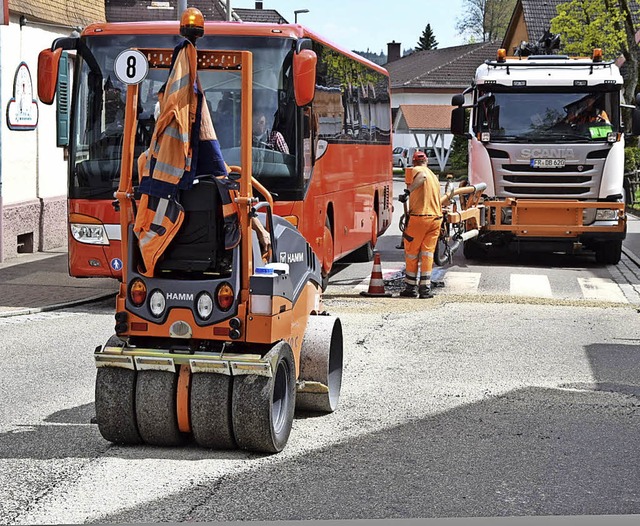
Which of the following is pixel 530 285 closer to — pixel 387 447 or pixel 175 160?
pixel 387 447

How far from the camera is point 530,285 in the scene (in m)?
16.9

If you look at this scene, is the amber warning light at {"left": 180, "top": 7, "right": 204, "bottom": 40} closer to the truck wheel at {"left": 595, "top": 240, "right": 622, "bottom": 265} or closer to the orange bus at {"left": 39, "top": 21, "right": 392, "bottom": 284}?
the orange bus at {"left": 39, "top": 21, "right": 392, "bottom": 284}

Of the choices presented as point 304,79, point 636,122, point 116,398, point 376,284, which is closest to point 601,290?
point 376,284

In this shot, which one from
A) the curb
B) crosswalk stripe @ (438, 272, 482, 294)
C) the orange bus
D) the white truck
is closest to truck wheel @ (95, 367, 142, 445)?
the orange bus

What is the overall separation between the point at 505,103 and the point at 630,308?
594cm

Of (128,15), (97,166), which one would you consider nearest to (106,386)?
(97,166)

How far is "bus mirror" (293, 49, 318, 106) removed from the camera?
9219 mm

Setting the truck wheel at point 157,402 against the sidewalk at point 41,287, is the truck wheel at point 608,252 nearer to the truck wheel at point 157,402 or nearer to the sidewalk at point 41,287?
the sidewalk at point 41,287

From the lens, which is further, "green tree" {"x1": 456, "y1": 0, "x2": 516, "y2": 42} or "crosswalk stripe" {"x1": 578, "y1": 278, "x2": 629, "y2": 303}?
"green tree" {"x1": 456, "y1": 0, "x2": 516, "y2": 42}

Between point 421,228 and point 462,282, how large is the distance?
2.33 meters

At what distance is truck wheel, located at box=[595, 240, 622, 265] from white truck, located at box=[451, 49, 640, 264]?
83mm

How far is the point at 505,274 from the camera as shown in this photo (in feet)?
60.2

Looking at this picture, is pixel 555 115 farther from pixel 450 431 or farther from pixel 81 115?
pixel 450 431

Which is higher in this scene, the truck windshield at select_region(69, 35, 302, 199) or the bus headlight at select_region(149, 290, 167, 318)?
the truck windshield at select_region(69, 35, 302, 199)
